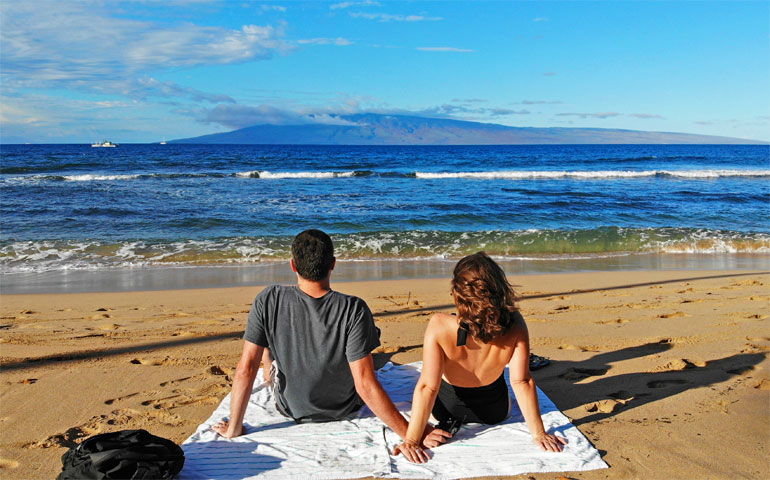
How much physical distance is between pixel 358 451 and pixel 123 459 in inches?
52.2

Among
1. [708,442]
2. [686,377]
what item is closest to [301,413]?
[708,442]

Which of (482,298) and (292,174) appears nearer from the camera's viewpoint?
(482,298)

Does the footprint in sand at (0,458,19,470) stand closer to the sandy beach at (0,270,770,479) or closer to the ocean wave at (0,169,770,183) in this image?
the sandy beach at (0,270,770,479)

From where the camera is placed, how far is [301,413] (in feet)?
12.3

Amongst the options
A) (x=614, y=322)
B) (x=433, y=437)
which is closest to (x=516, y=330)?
(x=433, y=437)

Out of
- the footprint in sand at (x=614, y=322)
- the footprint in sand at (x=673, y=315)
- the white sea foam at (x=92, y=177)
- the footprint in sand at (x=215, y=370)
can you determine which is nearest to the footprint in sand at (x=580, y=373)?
the footprint in sand at (x=614, y=322)

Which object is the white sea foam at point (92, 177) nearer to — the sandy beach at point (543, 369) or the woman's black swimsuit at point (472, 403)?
the sandy beach at point (543, 369)

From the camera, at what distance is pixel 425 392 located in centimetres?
328

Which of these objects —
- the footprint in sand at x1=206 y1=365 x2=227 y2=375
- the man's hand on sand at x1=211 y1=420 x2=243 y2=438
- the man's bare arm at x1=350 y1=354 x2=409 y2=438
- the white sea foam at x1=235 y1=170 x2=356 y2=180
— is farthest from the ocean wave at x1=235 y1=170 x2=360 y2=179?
the man's bare arm at x1=350 y1=354 x2=409 y2=438

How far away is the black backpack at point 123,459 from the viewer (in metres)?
2.68

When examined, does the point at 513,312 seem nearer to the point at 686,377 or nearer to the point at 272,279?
the point at 686,377

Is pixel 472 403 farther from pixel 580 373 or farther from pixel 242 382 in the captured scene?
pixel 580 373

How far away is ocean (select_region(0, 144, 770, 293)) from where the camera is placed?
1017cm

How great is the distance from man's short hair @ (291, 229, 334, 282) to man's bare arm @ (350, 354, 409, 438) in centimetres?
60
